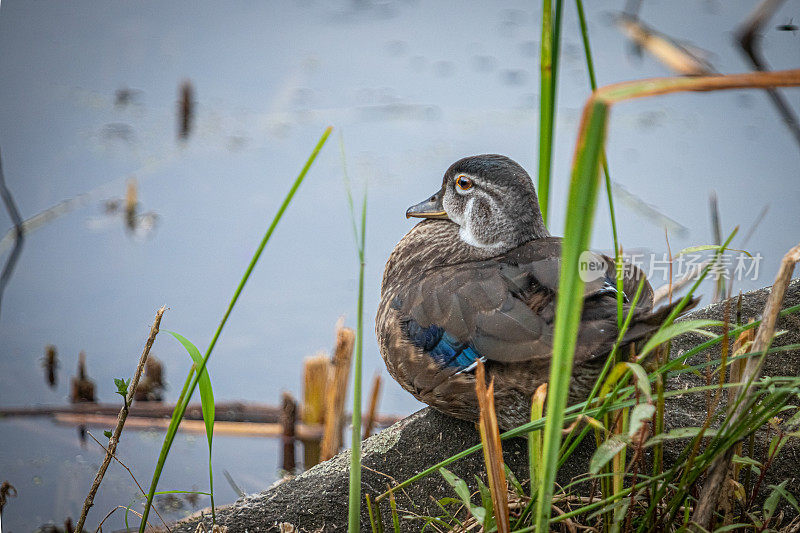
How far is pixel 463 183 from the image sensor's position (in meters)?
2.96

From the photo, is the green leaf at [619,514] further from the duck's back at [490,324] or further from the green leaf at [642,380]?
the duck's back at [490,324]

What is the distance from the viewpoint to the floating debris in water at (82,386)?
168 inches

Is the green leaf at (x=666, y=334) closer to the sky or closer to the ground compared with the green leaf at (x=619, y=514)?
closer to the sky

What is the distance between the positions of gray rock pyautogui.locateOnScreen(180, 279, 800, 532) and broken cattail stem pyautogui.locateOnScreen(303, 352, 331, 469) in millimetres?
1443

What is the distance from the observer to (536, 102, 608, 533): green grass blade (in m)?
1.02

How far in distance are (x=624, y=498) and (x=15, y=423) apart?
369 cm

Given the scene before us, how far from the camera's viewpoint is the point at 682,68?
140 centimetres

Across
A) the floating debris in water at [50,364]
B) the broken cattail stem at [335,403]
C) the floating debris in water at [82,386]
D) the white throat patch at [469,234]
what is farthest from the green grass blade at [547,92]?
the floating debris in water at [50,364]

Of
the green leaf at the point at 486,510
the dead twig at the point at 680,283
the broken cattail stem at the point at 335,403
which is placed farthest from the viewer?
the broken cattail stem at the point at 335,403

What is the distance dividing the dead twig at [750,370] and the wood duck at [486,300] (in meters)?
0.33

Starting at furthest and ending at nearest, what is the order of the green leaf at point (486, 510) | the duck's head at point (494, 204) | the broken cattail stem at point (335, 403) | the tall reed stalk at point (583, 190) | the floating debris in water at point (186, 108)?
the floating debris in water at point (186, 108) < the broken cattail stem at point (335, 403) < the duck's head at point (494, 204) < the green leaf at point (486, 510) < the tall reed stalk at point (583, 190)

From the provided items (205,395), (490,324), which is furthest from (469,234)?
(205,395)

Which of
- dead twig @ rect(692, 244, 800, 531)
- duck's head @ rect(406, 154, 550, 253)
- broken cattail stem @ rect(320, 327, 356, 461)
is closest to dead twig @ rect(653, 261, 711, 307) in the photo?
duck's head @ rect(406, 154, 550, 253)

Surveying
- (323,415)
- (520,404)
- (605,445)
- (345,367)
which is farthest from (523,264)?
(323,415)
